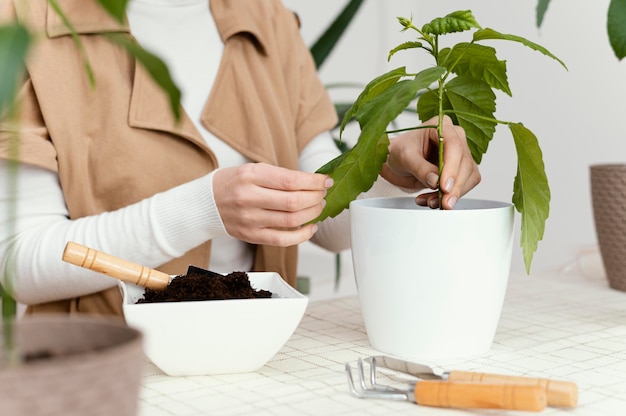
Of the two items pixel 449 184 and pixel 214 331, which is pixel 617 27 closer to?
pixel 449 184

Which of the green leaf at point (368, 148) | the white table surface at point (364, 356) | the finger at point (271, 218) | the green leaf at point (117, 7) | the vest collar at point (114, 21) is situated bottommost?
the white table surface at point (364, 356)

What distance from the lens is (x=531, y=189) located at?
2.80 feet

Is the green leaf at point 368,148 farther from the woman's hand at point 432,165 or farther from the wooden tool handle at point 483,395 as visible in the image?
the wooden tool handle at point 483,395

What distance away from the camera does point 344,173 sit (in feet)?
2.87

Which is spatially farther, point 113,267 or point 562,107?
point 562,107

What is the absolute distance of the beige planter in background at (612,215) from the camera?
120cm

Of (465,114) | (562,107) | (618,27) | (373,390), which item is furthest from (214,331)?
(562,107)

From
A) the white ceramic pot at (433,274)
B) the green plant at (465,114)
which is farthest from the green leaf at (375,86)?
the white ceramic pot at (433,274)

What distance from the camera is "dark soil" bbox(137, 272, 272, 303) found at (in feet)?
2.53

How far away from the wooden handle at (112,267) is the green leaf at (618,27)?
0.57 metres

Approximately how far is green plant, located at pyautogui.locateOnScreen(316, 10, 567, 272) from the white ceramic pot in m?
0.03

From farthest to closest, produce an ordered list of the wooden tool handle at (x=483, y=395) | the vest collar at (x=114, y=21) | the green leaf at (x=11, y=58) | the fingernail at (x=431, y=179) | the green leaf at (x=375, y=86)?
the vest collar at (x=114, y=21), the fingernail at (x=431, y=179), the green leaf at (x=375, y=86), the wooden tool handle at (x=483, y=395), the green leaf at (x=11, y=58)

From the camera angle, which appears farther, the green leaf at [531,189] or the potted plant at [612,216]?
the potted plant at [612,216]

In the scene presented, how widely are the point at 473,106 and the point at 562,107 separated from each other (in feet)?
3.91
